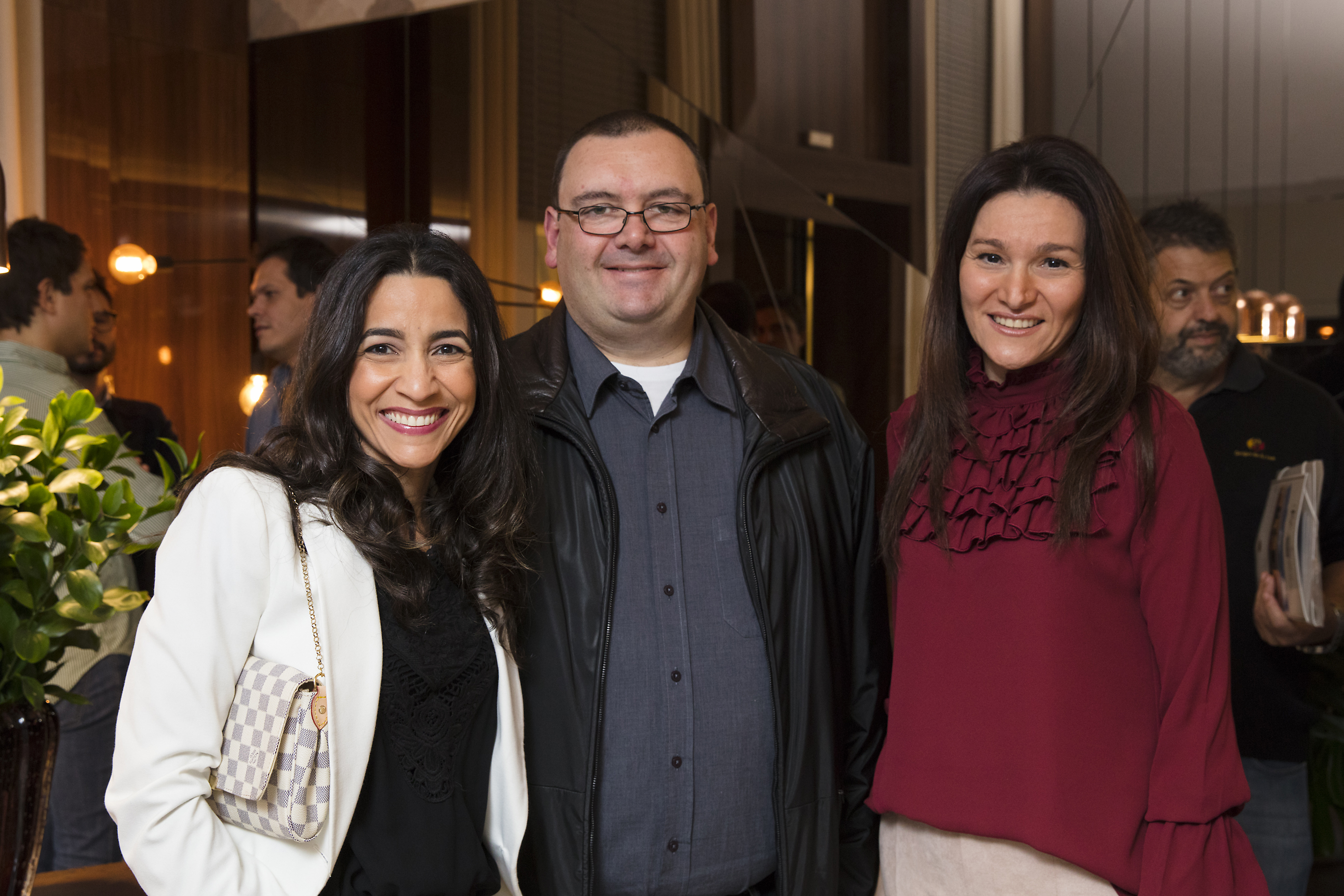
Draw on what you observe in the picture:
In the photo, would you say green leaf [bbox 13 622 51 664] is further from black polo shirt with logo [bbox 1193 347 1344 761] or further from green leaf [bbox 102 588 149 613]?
black polo shirt with logo [bbox 1193 347 1344 761]

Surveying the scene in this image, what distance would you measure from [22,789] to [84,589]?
30 centimetres

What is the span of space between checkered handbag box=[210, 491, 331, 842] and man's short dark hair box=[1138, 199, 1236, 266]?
7.16 feet

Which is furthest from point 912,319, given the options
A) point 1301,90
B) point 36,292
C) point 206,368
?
point 206,368

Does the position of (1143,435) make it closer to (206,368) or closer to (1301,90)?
(1301,90)

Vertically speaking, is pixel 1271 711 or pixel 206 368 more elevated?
pixel 206 368

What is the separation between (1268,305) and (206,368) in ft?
14.1

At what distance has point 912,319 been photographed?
3326 mm

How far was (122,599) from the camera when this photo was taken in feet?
5.69

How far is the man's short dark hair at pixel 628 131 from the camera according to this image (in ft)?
6.90

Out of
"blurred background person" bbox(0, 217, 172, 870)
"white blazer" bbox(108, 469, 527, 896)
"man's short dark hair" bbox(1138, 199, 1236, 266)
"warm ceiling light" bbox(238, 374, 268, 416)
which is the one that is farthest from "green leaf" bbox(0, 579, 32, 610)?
"warm ceiling light" bbox(238, 374, 268, 416)

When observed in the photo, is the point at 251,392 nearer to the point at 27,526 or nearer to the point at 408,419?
the point at 27,526

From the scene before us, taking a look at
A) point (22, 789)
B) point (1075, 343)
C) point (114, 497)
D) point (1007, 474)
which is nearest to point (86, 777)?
point (22, 789)

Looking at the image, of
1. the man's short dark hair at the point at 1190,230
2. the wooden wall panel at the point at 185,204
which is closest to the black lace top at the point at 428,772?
the man's short dark hair at the point at 1190,230

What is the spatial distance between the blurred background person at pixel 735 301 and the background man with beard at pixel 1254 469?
134 centimetres
